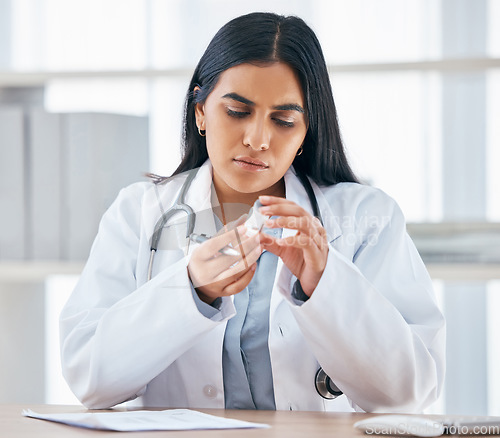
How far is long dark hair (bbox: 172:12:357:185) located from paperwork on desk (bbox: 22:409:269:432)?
21.9 inches

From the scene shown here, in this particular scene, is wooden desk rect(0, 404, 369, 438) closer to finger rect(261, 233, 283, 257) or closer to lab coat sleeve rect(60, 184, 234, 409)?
lab coat sleeve rect(60, 184, 234, 409)

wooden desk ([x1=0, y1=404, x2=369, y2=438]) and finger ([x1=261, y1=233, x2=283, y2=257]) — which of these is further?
finger ([x1=261, y1=233, x2=283, y2=257])

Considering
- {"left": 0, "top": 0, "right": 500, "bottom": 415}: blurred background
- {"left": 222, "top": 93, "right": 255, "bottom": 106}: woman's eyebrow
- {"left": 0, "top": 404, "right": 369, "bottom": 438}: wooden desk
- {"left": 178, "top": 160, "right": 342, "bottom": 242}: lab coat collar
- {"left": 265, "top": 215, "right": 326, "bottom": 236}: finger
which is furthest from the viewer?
Result: {"left": 0, "top": 0, "right": 500, "bottom": 415}: blurred background

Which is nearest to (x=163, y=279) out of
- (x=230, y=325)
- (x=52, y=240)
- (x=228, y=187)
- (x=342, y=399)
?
(x=230, y=325)

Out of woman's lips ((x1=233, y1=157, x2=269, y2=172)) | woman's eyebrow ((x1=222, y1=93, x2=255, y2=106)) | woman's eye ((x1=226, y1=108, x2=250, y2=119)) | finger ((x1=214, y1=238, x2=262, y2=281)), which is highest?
woman's eyebrow ((x1=222, y1=93, x2=255, y2=106))

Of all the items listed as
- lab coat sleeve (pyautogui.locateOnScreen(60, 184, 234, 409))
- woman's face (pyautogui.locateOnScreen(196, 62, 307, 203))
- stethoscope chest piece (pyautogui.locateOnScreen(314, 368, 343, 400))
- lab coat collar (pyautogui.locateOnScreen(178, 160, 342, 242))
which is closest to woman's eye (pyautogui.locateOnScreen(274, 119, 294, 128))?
woman's face (pyautogui.locateOnScreen(196, 62, 307, 203))

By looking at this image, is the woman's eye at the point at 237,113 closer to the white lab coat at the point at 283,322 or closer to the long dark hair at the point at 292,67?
the long dark hair at the point at 292,67

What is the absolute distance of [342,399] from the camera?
1.16m

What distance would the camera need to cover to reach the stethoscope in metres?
1.11

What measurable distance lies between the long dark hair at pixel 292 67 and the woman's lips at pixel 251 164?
13 cm

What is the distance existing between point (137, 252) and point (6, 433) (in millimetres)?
466

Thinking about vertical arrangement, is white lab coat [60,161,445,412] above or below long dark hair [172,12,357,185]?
below

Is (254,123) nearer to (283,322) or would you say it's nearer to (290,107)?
(290,107)

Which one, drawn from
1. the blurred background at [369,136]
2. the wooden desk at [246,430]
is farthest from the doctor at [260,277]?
the blurred background at [369,136]
